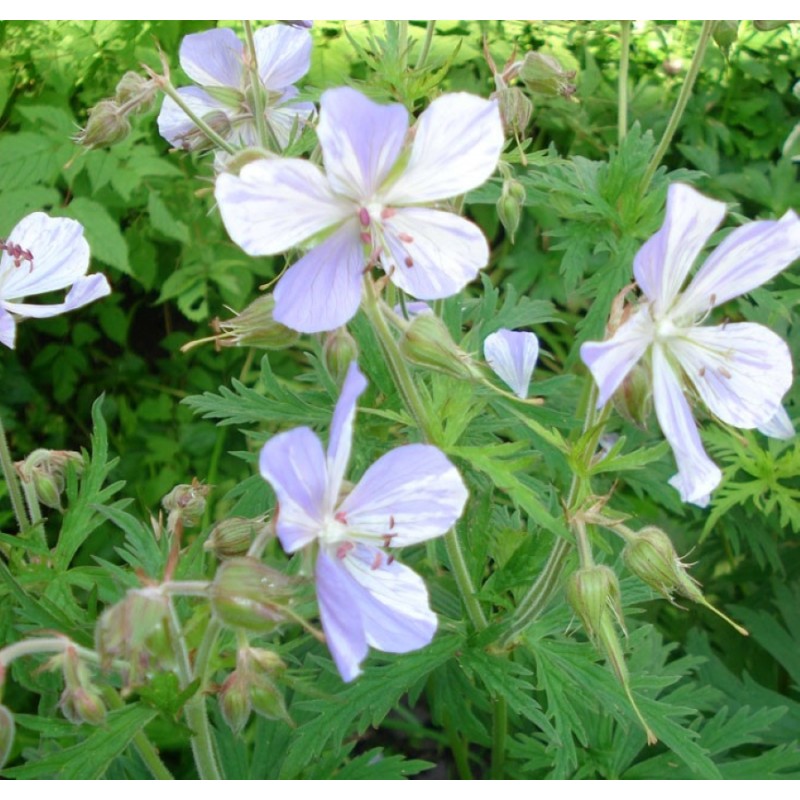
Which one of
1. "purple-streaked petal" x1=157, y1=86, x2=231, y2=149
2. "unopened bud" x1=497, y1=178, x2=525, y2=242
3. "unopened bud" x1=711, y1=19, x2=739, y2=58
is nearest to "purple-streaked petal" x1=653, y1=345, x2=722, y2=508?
"unopened bud" x1=497, y1=178, x2=525, y2=242

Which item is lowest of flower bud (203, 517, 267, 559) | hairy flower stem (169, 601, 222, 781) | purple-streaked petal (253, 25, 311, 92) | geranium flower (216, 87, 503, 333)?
hairy flower stem (169, 601, 222, 781)

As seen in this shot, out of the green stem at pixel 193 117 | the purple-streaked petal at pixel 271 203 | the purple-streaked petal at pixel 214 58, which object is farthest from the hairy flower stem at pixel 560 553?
the purple-streaked petal at pixel 214 58

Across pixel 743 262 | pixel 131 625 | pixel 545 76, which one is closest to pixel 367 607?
pixel 131 625

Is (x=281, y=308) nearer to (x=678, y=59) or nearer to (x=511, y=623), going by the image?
(x=511, y=623)

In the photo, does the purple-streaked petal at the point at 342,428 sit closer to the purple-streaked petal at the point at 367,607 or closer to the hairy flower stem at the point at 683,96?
the purple-streaked petal at the point at 367,607

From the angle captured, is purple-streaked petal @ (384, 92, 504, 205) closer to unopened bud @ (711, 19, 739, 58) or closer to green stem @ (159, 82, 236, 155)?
green stem @ (159, 82, 236, 155)

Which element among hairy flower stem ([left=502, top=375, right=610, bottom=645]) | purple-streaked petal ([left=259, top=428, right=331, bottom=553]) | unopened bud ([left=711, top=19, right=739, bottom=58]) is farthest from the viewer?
unopened bud ([left=711, top=19, right=739, bottom=58])

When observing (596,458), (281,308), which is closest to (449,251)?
(281,308)
